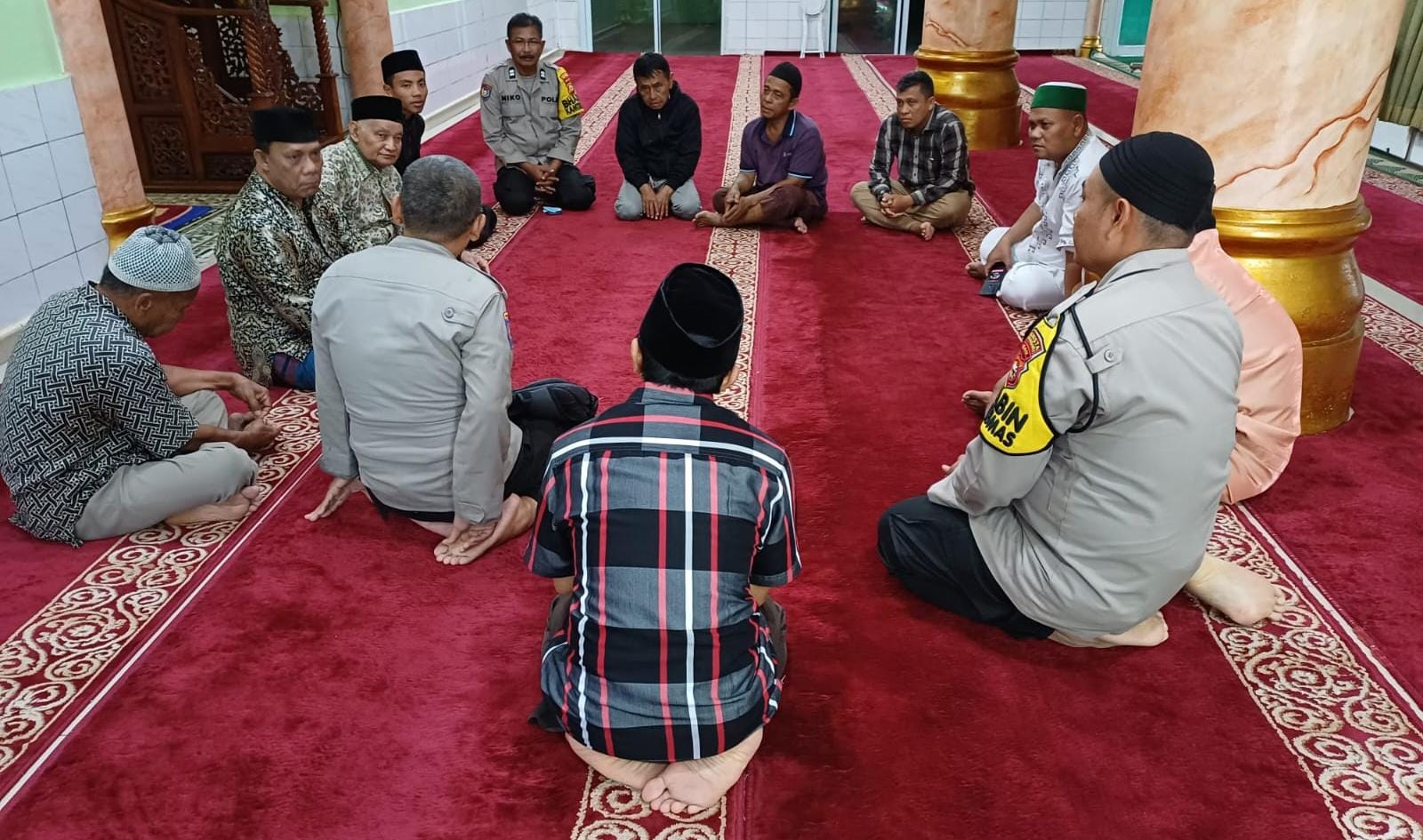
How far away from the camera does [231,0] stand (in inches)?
234

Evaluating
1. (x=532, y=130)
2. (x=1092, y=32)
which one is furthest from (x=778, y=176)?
(x=1092, y=32)

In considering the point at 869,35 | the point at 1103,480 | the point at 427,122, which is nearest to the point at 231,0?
the point at 427,122

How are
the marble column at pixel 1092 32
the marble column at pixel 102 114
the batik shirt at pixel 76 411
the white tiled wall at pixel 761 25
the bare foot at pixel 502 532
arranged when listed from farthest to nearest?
the white tiled wall at pixel 761 25 → the marble column at pixel 1092 32 → the marble column at pixel 102 114 → the bare foot at pixel 502 532 → the batik shirt at pixel 76 411

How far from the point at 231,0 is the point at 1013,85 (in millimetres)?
4918

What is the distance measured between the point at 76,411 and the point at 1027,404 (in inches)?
81.3

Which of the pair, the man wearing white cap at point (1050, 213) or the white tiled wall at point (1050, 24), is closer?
the man wearing white cap at point (1050, 213)

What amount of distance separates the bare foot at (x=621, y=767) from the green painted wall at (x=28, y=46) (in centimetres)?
331

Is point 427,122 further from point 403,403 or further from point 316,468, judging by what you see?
point 403,403

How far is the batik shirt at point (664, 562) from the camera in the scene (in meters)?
1.54

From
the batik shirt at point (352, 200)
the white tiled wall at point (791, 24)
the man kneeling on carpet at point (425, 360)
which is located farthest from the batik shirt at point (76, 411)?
the white tiled wall at point (791, 24)

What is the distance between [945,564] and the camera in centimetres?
225

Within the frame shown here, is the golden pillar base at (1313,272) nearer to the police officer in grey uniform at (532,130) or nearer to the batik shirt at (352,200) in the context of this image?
the batik shirt at (352,200)

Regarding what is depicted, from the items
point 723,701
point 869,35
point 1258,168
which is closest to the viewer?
point 723,701

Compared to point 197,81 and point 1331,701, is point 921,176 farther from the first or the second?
point 197,81
